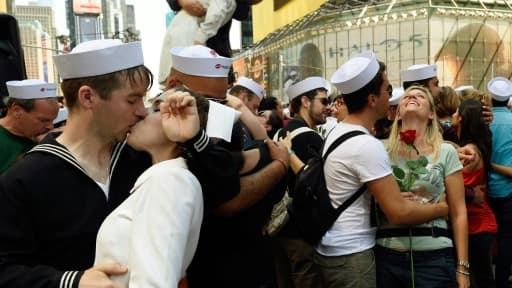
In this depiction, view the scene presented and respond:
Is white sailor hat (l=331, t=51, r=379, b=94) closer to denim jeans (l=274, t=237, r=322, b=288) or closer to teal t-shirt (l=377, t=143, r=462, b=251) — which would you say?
teal t-shirt (l=377, t=143, r=462, b=251)

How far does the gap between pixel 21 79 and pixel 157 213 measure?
3176 millimetres

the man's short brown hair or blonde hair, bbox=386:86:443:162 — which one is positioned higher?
the man's short brown hair

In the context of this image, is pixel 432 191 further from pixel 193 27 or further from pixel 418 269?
pixel 193 27

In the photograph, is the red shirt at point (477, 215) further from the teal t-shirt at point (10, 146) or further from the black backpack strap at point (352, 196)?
the teal t-shirt at point (10, 146)

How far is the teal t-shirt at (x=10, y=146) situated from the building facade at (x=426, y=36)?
24404 mm

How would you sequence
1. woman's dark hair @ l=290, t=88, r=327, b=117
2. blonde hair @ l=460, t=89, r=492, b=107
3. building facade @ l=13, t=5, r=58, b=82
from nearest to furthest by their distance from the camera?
blonde hair @ l=460, t=89, r=492, b=107 → woman's dark hair @ l=290, t=88, r=327, b=117 → building facade @ l=13, t=5, r=58, b=82

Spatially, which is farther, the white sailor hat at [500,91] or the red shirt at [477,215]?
the white sailor hat at [500,91]

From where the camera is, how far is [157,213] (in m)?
1.51

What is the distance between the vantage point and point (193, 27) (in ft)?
13.1

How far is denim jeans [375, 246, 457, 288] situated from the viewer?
291cm

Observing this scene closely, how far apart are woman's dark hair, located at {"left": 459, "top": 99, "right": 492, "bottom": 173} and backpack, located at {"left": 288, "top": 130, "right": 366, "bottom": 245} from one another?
1786 mm

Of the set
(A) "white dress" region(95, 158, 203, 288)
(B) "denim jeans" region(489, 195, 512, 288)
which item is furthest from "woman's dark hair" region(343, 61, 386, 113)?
(B) "denim jeans" region(489, 195, 512, 288)

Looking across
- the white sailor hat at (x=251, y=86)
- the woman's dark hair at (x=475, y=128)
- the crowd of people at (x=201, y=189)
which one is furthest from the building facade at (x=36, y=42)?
the crowd of people at (x=201, y=189)

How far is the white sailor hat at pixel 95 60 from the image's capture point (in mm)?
1976
